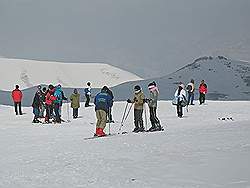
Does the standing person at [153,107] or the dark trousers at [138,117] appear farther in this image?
the standing person at [153,107]

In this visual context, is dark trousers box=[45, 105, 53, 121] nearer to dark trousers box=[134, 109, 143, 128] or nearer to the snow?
the snow

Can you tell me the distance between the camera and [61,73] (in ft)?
191

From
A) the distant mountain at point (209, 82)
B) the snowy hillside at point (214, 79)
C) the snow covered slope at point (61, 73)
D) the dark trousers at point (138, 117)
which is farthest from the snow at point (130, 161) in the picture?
the snow covered slope at point (61, 73)

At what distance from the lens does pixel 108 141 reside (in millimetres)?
11602

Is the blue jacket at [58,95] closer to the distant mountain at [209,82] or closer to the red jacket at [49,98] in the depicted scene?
the red jacket at [49,98]

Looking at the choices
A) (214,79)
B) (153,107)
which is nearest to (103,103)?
(153,107)

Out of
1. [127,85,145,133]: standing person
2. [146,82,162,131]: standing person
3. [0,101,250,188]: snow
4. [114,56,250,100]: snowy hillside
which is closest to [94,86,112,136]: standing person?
[0,101,250,188]: snow

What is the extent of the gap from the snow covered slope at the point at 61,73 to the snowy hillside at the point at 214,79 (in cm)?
1288

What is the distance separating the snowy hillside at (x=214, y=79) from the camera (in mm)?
35066

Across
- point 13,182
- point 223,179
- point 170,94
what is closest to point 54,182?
point 13,182

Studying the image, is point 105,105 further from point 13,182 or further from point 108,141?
point 13,182

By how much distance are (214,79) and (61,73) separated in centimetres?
2340

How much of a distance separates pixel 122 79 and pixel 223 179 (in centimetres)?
4942

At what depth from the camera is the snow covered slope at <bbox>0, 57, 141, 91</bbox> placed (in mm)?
54184
